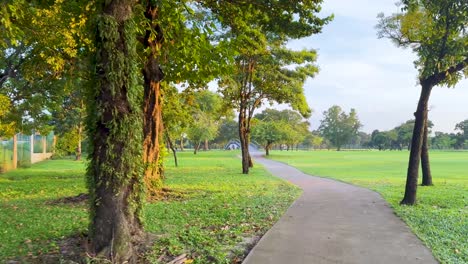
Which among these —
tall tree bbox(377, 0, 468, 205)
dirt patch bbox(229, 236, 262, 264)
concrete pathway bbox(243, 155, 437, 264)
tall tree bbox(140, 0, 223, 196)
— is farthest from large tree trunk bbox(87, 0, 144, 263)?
tall tree bbox(377, 0, 468, 205)

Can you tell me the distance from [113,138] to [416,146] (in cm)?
867

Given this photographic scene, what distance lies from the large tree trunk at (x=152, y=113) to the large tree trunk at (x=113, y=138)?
5.23 meters

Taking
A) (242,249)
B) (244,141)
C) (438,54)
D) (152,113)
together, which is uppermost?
(438,54)

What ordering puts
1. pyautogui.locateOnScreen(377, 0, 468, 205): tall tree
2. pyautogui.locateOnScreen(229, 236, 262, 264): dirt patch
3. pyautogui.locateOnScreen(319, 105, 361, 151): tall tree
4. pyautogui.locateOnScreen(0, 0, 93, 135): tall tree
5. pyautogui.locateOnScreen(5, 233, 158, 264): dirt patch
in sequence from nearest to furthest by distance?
pyautogui.locateOnScreen(5, 233, 158, 264): dirt patch, pyautogui.locateOnScreen(229, 236, 262, 264): dirt patch, pyautogui.locateOnScreen(0, 0, 93, 135): tall tree, pyautogui.locateOnScreen(377, 0, 468, 205): tall tree, pyautogui.locateOnScreen(319, 105, 361, 151): tall tree

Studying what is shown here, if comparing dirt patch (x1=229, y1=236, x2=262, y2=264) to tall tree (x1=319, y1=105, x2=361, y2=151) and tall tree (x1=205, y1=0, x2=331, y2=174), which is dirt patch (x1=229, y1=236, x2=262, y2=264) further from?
tall tree (x1=319, y1=105, x2=361, y2=151)

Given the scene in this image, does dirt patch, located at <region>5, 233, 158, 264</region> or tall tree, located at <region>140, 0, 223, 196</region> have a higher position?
tall tree, located at <region>140, 0, 223, 196</region>

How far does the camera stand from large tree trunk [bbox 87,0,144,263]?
508cm

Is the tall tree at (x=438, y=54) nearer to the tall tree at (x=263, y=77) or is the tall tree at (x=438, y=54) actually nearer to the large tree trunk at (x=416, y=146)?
the large tree trunk at (x=416, y=146)

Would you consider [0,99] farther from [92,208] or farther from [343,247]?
[343,247]

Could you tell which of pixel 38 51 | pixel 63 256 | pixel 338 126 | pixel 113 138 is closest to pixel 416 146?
pixel 113 138

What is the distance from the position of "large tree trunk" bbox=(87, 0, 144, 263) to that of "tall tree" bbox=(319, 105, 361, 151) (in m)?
112

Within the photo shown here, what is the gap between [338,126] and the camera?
A: 113 m

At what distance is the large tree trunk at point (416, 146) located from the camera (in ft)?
35.0

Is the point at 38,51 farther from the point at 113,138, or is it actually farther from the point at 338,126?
the point at 338,126
